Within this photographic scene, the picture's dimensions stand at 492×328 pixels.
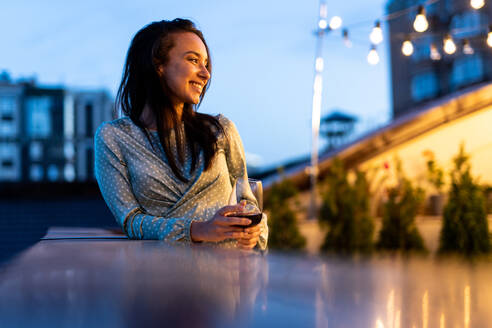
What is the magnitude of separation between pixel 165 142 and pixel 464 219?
6149mm

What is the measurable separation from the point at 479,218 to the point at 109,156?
6376 millimetres

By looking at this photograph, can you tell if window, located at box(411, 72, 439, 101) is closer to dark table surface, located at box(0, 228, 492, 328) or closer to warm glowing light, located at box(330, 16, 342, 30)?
warm glowing light, located at box(330, 16, 342, 30)

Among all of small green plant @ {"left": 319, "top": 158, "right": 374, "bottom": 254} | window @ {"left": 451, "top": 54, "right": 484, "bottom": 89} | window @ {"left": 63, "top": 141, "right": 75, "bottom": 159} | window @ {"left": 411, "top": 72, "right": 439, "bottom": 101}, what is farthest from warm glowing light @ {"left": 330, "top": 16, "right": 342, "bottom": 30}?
window @ {"left": 63, "top": 141, "right": 75, "bottom": 159}

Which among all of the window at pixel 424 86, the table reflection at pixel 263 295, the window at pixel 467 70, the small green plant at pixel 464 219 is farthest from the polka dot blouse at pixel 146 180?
the window at pixel 424 86

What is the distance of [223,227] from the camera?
1.05 meters

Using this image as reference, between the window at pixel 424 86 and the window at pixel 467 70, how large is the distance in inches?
38.5

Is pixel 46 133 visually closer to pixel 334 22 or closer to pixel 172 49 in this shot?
pixel 334 22

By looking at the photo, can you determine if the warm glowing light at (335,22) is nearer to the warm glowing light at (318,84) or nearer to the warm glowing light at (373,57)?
the warm glowing light at (373,57)

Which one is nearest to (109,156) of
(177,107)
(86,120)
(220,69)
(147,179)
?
(147,179)

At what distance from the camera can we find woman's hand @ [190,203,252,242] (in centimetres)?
104

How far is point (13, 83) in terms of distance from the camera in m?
35.8

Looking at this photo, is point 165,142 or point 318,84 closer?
point 165,142

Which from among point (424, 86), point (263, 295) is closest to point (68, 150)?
point (424, 86)

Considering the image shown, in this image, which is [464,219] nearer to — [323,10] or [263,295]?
[323,10]
